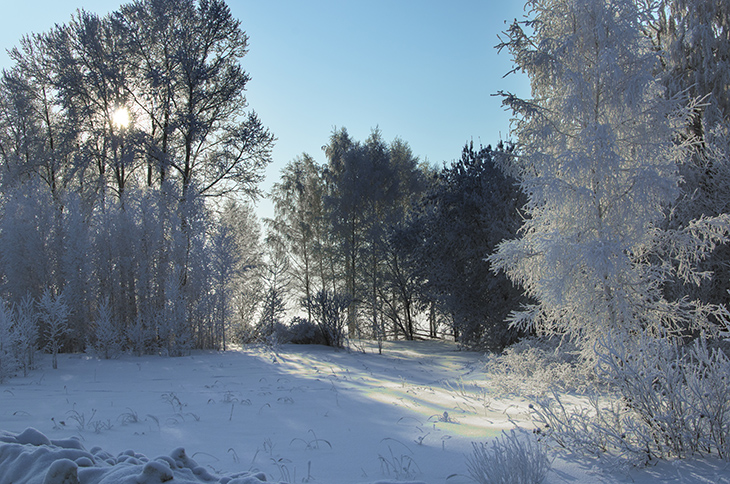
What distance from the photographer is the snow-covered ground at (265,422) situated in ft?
8.09

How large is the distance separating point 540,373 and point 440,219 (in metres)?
6.73

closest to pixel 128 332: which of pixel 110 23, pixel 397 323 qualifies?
pixel 110 23

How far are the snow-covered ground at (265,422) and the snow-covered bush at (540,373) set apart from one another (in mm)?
348

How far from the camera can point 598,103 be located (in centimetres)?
552

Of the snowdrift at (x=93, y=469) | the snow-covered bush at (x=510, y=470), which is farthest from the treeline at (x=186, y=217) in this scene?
the snow-covered bush at (x=510, y=470)

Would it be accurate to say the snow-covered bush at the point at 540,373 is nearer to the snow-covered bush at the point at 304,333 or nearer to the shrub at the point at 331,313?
the shrub at the point at 331,313

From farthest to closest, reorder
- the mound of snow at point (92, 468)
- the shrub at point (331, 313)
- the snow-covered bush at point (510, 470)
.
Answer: the shrub at point (331, 313) → the snow-covered bush at point (510, 470) → the mound of snow at point (92, 468)

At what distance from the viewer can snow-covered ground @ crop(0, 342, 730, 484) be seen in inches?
97.1

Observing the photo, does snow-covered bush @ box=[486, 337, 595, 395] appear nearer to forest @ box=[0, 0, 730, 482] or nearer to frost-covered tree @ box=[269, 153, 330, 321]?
forest @ box=[0, 0, 730, 482]

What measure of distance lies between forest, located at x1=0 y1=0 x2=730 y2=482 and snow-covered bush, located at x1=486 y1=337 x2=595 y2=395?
164mm

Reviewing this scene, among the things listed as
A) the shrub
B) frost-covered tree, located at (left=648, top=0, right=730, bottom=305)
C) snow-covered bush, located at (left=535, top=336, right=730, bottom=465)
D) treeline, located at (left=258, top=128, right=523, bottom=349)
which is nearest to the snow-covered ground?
snow-covered bush, located at (left=535, top=336, right=730, bottom=465)

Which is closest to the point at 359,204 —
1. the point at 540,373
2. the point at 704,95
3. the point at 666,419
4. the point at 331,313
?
the point at 331,313

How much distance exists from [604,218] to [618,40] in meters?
2.18

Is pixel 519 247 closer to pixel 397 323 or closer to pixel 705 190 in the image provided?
pixel 705 190
